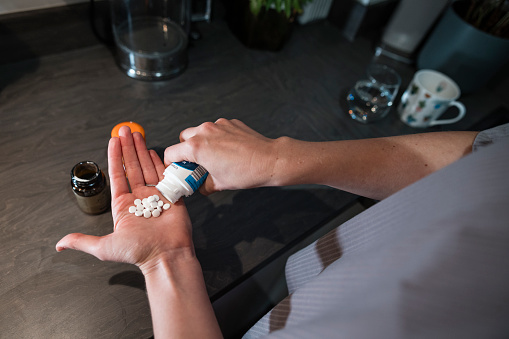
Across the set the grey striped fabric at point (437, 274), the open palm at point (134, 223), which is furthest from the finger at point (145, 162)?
the grey striped fabric at point (437, 274)

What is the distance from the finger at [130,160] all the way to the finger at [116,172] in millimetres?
12

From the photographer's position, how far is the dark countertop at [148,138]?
1.65 ft

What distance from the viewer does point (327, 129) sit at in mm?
850

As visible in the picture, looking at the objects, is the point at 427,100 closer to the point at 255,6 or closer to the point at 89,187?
the point at 255,6

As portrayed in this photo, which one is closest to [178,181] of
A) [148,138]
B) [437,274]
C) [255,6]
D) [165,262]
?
[165,262]

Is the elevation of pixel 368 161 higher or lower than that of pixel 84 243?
higher

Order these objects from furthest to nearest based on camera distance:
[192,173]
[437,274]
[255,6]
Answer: [255,6]
[192,173]
[437,274]

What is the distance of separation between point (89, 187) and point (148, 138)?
218mm

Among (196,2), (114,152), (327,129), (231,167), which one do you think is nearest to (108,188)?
(114,152)

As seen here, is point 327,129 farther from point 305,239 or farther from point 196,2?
point 196,2

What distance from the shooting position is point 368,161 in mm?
552

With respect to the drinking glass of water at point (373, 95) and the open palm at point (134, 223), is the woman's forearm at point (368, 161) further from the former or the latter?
the drinking glass of water at point (373, 95)

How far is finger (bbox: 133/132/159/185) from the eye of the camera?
0.59m

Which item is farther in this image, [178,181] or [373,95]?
[373,95]
